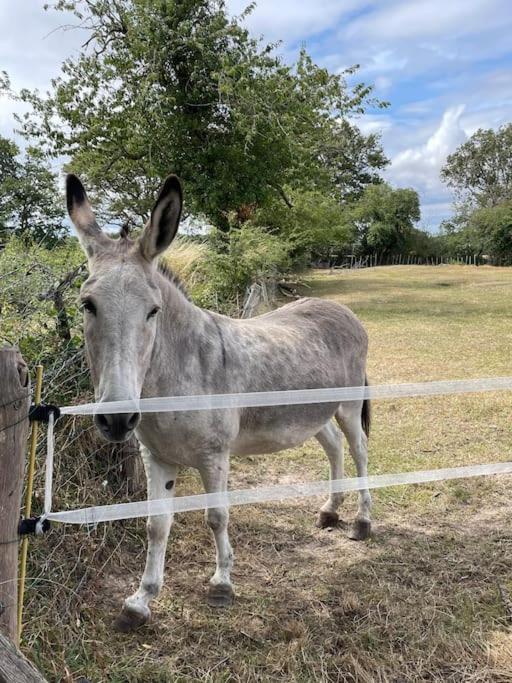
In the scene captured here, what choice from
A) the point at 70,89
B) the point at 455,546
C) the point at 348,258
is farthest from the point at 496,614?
the point at 348,258

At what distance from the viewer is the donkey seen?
212 cm

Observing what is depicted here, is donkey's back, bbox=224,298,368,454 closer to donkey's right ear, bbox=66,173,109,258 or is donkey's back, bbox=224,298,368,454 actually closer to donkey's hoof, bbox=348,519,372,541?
donkey's hoof, bbox=348,519,372,541

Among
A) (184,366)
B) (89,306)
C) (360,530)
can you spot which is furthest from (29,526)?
(360,530)

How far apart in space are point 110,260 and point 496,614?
109 inches

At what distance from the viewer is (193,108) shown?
14.7 meters

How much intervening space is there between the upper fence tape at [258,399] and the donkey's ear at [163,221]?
27.4 inches

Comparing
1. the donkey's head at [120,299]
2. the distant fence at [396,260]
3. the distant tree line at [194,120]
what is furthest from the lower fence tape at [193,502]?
the distant fence at [396,260]

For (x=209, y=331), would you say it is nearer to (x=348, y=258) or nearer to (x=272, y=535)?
(x=272, y=535)

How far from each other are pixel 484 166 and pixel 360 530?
60510 millimetres

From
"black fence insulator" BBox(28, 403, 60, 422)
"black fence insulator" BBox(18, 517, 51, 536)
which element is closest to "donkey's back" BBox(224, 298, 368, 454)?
"black fence insulator" BBox(28, 403, 60, 422)

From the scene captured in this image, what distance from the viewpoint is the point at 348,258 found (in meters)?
45.1

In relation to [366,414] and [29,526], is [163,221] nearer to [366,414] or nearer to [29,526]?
[29,526]

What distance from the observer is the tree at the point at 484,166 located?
54.5 m

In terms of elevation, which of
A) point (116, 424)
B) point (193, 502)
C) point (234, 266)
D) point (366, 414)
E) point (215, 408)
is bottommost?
point (193, 502)
